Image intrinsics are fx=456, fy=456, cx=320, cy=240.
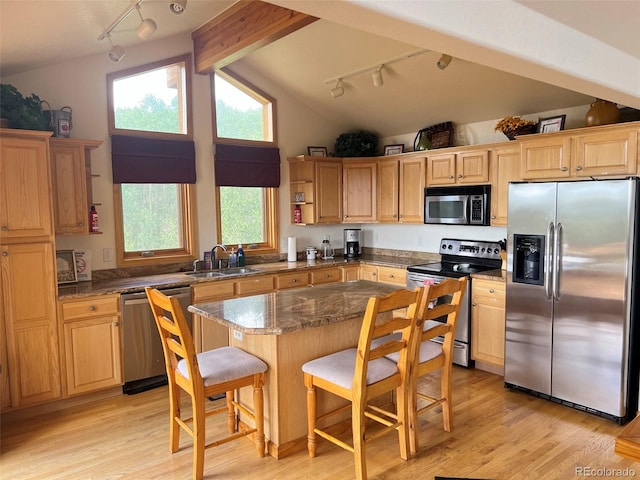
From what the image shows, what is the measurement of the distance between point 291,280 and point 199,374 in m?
2.33

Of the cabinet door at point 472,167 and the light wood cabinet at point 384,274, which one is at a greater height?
the cabinet door at point 472,167

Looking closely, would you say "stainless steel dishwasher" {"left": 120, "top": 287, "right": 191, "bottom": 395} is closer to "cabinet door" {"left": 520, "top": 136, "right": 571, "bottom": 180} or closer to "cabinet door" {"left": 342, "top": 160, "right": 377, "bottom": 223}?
"cabinet door" {"left": 342, "top": 160, "right": 377, "bottom": 223}

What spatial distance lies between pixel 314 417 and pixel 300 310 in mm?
633

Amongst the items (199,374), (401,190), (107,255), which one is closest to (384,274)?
(401,190)

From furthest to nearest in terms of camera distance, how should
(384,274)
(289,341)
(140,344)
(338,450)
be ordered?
(384,274)
(140,344)
(338,450)
(289,341)

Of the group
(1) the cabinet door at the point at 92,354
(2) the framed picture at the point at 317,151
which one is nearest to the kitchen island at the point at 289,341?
(1) the cabinet door at the point at 92,354

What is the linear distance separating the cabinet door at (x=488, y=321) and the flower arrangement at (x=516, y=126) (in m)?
1.35

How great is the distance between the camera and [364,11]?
47.6 inches

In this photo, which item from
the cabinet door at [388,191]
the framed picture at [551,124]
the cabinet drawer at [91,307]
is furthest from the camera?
the cabinet door at [388,191]

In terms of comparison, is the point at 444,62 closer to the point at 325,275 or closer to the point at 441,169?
the point at 441,169

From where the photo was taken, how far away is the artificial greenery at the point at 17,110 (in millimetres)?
3244

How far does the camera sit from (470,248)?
477cm

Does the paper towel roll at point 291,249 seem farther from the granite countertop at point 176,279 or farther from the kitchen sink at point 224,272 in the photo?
the kitchen sink at point 224,272

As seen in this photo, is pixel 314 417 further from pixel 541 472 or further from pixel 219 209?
pixel 219 209
